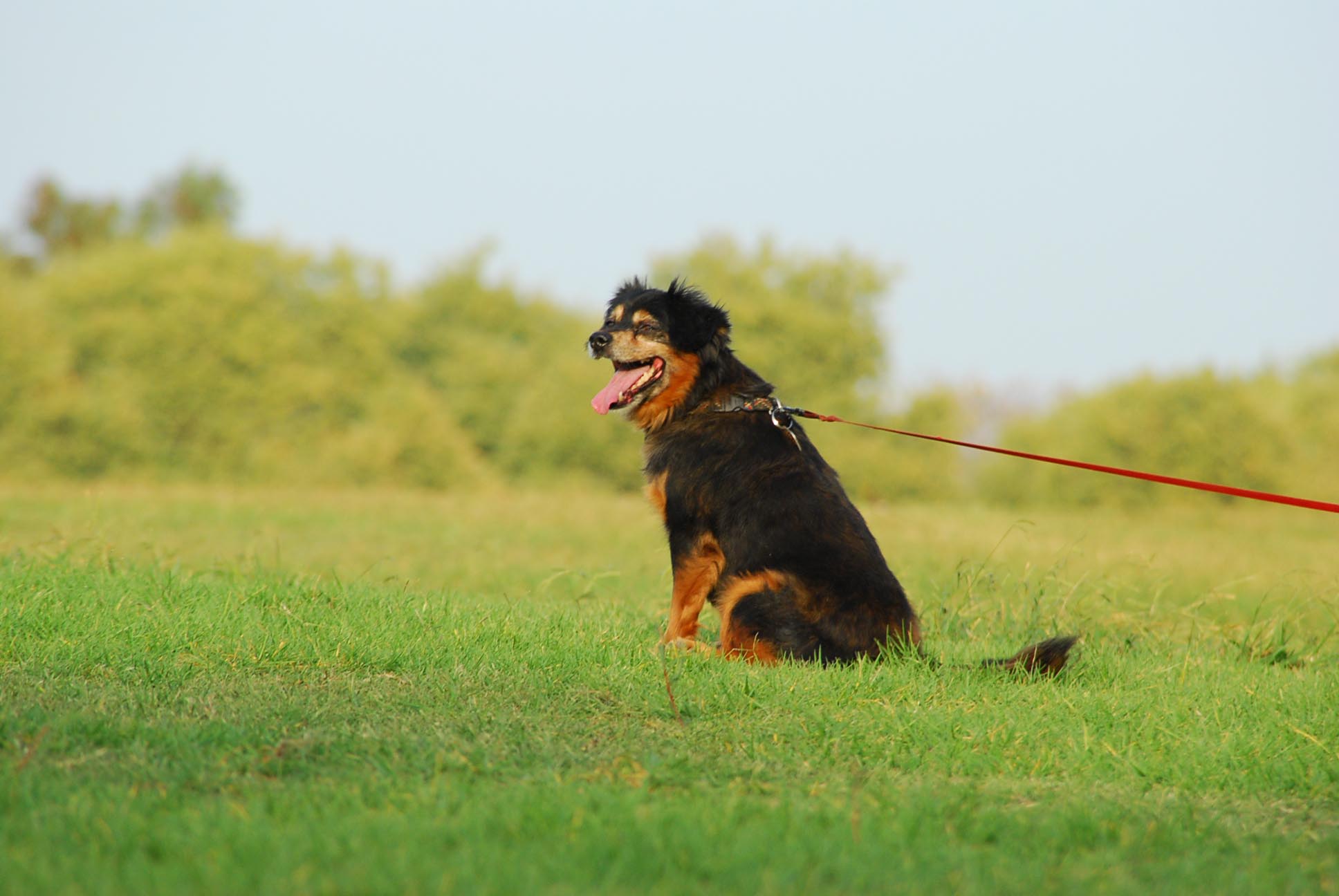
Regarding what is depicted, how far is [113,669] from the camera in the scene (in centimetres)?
506

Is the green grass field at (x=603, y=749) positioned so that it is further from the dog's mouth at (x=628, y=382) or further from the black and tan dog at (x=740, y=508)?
the dog's mouth at (x=628, y=382)

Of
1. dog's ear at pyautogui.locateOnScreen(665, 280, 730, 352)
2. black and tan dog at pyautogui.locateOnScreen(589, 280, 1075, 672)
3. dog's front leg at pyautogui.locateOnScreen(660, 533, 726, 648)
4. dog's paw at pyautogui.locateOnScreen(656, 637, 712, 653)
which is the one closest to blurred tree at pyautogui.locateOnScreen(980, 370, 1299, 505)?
dog's ear at pyautogui.locateOnScreen(665, 280, 730, 352)

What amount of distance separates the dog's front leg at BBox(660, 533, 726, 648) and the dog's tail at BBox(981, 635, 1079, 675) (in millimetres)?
1491

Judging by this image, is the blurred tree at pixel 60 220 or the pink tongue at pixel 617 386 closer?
the pink tongue at pixel 617 386

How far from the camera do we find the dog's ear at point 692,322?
6711 mm

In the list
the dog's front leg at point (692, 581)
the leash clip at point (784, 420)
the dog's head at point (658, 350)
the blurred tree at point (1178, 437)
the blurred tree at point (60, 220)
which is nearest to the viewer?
the dog's front leg at point (692, 581)

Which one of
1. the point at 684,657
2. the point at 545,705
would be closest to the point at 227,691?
the point at 545,705

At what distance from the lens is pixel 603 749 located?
4.36 metres

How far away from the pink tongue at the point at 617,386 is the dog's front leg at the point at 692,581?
3.49 ft

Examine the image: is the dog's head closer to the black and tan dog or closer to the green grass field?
the black and tan dog

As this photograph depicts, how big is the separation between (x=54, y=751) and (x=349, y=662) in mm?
1555

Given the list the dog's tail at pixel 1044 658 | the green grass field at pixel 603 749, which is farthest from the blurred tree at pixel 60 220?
the dog's tail at pixel 1044 658

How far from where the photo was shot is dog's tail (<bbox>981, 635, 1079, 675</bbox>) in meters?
5.81

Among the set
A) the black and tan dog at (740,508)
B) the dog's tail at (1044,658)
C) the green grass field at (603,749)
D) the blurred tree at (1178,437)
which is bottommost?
the green grass field at (603,749)
